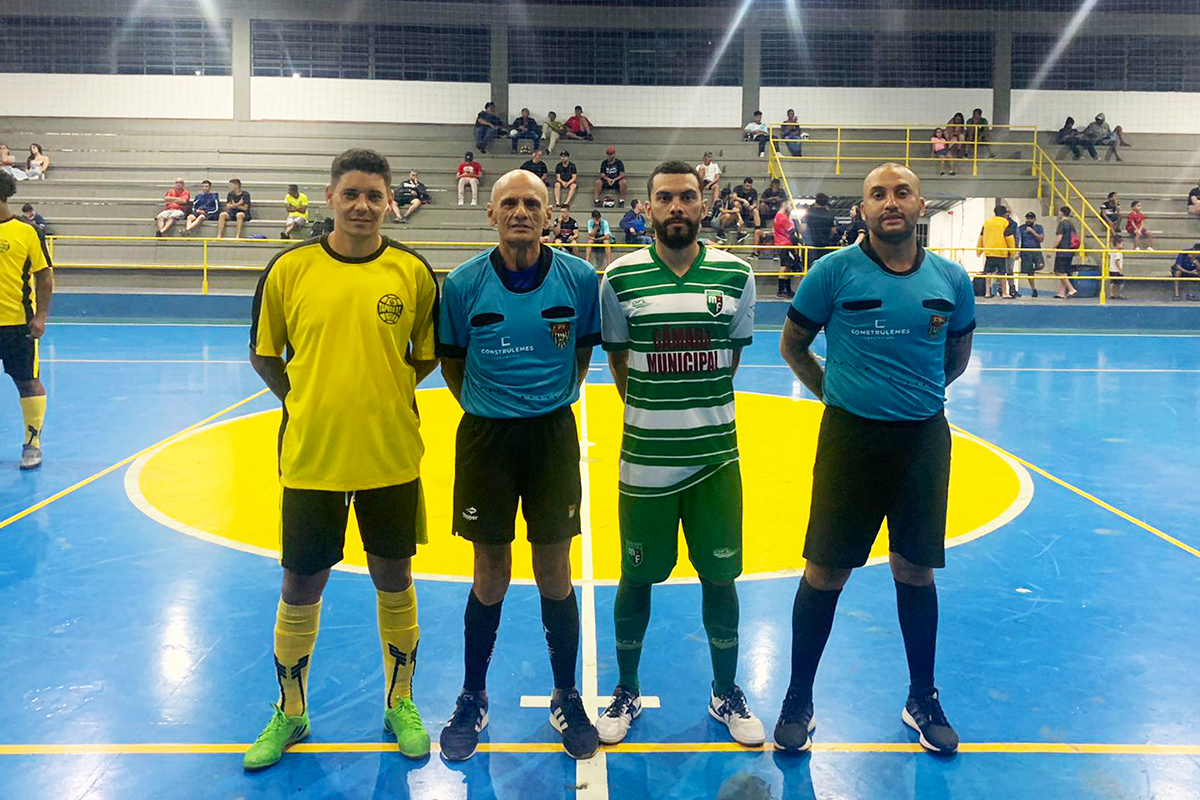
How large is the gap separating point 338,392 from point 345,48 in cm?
2585

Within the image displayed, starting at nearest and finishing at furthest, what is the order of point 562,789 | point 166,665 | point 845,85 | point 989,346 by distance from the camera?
1. point 562,789
2. point 166,665
3. point 989,346
4. point 845,85

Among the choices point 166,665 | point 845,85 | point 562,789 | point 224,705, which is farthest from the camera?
point 845,85

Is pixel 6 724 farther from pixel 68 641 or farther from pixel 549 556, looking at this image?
pixel 549 556

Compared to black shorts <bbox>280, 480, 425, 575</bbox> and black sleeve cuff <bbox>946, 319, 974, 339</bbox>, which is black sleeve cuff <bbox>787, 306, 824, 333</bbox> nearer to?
black sleeve cuff <bbox>946, 319, 974, 339</bbox>

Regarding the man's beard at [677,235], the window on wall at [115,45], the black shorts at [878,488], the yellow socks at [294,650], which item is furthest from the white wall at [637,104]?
the yellow socks at [294,650]

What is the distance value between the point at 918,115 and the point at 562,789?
27293 millimetres

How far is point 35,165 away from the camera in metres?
23.5

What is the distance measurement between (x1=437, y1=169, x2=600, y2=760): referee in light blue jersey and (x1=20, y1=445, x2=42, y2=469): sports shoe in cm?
555

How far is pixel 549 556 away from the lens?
364cm

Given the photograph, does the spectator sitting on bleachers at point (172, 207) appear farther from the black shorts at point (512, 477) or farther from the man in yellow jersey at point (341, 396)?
the black shorts at point (512, 477)

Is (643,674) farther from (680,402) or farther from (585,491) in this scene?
(585,491)

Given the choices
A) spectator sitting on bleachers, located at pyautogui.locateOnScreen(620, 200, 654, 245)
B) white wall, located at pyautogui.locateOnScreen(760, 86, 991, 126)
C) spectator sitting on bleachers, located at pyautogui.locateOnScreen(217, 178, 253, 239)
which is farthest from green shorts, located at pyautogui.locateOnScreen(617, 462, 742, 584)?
white wall, located at pyautogui.locateOnScreen(760, 86, 991, 126)

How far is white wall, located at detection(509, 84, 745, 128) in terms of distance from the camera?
2683cm

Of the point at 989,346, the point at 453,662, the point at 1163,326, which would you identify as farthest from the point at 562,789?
the point at 1163,326
